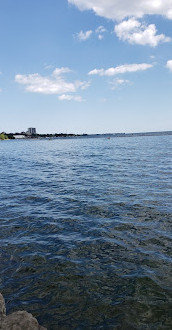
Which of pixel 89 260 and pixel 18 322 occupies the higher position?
pixel 18 322

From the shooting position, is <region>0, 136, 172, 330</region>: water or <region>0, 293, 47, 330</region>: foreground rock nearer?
<region>0, 293, 47, 330</region>: foreground rock

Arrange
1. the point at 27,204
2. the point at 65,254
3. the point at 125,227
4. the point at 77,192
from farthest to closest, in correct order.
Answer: the point at 77,192 → the point at 27,204 → the point at 125,227 → the point at 65,254

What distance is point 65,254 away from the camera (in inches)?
422

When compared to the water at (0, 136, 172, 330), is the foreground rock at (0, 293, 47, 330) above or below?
above

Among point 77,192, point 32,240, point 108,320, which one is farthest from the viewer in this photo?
point 77,192

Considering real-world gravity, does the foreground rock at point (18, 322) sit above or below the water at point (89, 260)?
above

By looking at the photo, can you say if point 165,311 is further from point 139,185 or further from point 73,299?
point 139,185

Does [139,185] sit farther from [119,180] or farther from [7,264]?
[7,264]

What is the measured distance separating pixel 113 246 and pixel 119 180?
15500mm

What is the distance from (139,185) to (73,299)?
54.5ft

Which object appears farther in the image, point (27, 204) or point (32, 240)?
point (27, 204)

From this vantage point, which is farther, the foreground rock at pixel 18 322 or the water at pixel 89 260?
the water at pixel 89 260

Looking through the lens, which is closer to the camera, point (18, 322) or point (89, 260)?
point (18, 322)

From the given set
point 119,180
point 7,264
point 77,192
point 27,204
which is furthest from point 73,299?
point 119,180
